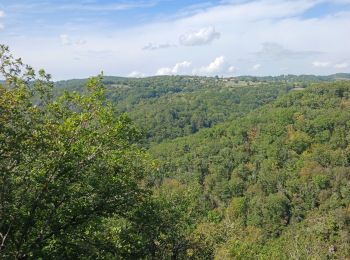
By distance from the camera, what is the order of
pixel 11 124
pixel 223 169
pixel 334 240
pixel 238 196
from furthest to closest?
pixel 223 169 < pixel 238 196 < pixel 334 240 < pixel 11 124

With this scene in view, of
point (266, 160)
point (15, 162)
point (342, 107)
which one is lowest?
point (266, 160)

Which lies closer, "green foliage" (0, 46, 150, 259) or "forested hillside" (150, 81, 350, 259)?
"green foliage" (0, 46, 150, 259)

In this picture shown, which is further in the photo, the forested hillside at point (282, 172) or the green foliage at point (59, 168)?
the forested hillside at point (282, 172)

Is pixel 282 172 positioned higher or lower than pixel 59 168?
lower

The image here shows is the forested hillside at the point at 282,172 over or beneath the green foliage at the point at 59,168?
beneath

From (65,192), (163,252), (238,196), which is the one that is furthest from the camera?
(238,196)

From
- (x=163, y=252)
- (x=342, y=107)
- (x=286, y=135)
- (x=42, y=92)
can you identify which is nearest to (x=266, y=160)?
(x=286, y=135)

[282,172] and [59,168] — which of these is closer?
[59,168]

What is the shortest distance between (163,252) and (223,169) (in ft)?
340

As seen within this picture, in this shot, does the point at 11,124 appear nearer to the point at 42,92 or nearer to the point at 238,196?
the point at 42,92

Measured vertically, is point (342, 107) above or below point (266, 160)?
above

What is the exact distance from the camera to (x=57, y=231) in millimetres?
11172

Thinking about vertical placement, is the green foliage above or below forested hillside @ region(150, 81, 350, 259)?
above

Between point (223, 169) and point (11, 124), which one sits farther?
point (223, 169)
